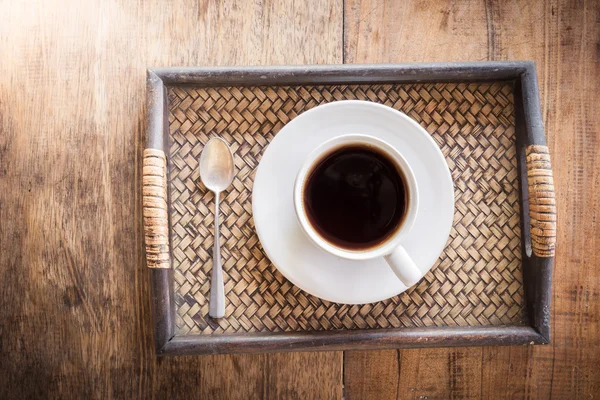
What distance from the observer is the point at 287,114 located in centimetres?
69

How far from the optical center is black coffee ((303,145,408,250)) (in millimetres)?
627

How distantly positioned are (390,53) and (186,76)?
350 mm

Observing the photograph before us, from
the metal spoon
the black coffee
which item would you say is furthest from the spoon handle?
the black coffee

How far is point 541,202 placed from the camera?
63 centimetres

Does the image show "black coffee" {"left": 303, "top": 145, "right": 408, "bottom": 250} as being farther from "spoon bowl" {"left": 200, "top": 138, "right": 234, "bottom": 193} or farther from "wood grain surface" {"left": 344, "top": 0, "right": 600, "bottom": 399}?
"wood grain surface" {"left": 344, "top": 0, "right": 600, "bottom": 399}

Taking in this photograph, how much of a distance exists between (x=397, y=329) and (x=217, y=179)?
36 centimetres

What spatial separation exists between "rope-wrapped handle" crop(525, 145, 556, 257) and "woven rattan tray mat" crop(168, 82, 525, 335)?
46mm

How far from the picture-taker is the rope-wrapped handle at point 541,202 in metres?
0.63

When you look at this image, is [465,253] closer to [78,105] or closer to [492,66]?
[492,66]

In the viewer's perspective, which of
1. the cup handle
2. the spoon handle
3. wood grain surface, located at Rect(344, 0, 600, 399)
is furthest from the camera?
wood grain surface, located at Rect(344, 0, 600, 399)

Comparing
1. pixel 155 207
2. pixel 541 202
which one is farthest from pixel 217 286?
pixel 541 202

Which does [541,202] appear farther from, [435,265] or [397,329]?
[397,329]

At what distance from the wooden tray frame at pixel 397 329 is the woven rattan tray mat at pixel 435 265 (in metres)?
0.02

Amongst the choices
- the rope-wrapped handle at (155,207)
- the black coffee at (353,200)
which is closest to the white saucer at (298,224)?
the black coffee at (353,200)
